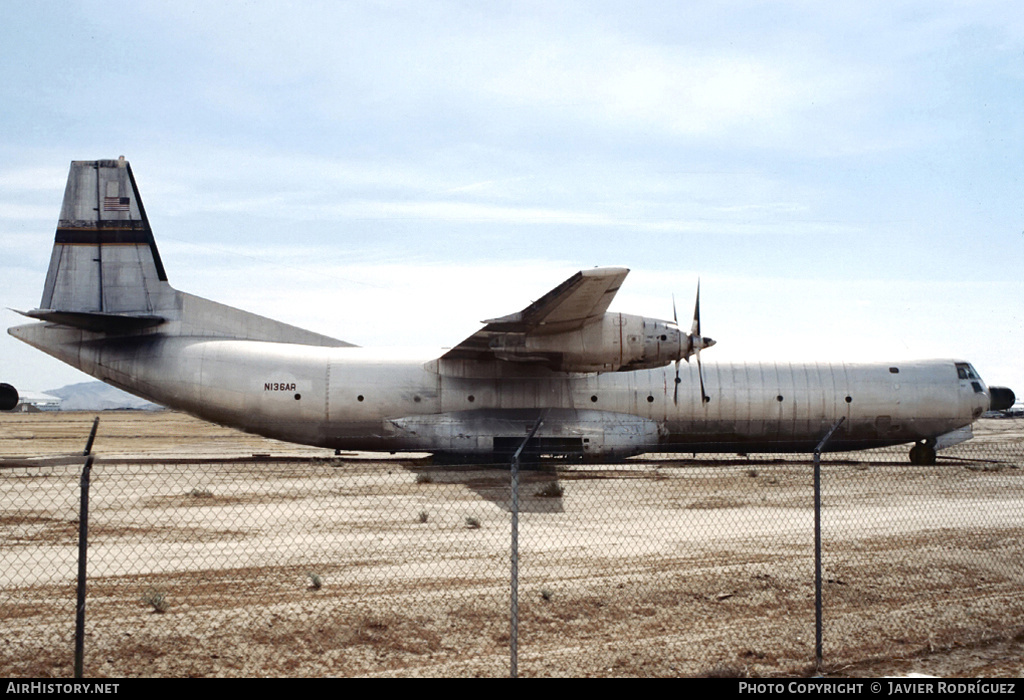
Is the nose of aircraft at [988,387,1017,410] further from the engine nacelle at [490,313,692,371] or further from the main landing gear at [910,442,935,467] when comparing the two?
the engine nacelle at [490,313,692,371]

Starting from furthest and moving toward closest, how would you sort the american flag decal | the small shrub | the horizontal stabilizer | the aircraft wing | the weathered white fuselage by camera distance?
the american flag decal → the weathered white fuselage → the horizontal stabilizer → the aircraft wing → the small shrub

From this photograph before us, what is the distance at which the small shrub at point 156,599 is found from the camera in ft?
28.0

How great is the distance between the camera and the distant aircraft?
2327cm

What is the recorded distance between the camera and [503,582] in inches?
402

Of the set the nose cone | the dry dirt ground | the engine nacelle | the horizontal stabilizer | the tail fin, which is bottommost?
the dry dirt ground

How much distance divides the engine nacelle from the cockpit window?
10.1m

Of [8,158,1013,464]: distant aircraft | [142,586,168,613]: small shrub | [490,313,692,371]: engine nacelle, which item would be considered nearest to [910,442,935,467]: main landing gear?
[8,158,1013,464]: distant aircraft

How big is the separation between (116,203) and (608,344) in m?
14.8

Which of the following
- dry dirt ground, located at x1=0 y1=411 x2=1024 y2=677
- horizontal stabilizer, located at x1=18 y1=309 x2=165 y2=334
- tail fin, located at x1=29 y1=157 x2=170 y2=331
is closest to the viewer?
dry dirt ground, located at x1=0 y1=411 x2=1024 y2=677

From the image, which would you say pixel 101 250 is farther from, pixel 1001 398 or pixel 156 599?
pixel 1001 398

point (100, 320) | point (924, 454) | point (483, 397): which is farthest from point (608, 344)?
point (100, 320)

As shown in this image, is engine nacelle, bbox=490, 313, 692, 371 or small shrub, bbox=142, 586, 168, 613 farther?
engine nacelle, bbox=490, 313, 692, 371

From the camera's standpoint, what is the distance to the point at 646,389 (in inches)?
979

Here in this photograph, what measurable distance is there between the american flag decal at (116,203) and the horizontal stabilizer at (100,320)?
3069 millimetres
